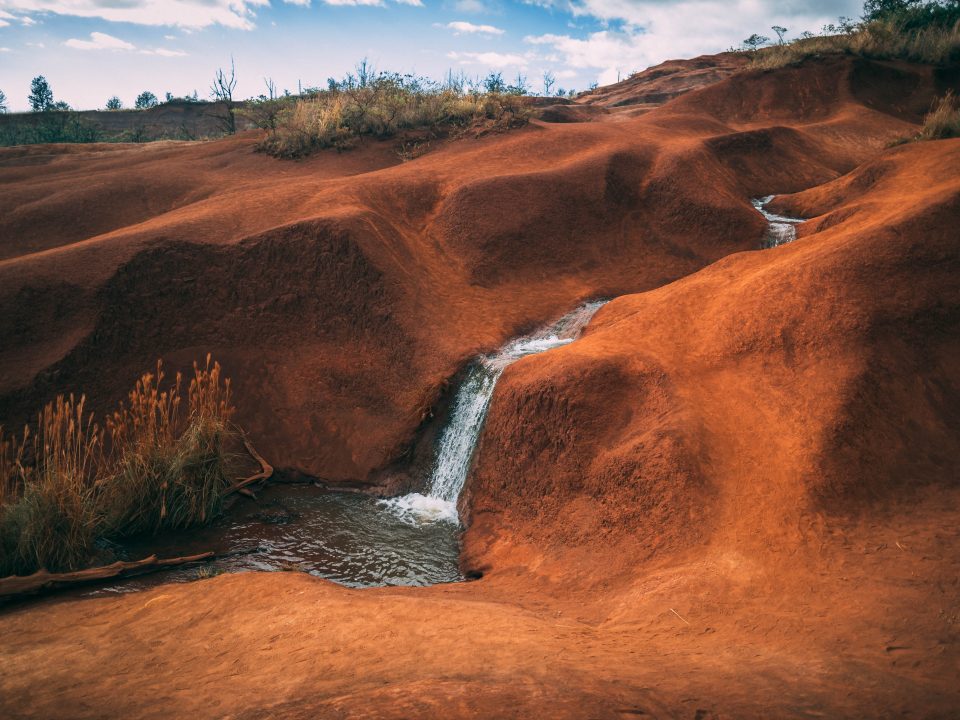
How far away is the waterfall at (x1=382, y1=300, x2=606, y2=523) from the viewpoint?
727cm

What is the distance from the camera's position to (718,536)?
4.84 m

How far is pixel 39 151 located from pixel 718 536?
61.1ft

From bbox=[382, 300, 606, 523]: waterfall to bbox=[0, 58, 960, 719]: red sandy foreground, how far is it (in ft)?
0.95

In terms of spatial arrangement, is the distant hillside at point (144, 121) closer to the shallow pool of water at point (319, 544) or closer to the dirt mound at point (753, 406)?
the shallow pool of water at point (319, 544)

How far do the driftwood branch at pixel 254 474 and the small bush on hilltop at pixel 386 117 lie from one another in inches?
307

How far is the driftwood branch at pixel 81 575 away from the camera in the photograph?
4.57 metres

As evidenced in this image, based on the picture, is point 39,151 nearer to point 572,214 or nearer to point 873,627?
point 572,214

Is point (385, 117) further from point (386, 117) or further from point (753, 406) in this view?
point (753, 406)

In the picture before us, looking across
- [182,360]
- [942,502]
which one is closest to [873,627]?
[942,502]

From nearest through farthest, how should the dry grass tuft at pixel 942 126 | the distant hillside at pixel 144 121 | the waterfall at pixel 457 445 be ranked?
the waterfall at pixel 457 445
the dry grass tuft at pixel 942 126
the distant hillside at pixel 144 121

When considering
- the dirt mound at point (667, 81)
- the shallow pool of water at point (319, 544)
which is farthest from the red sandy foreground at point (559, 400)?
the dirt mound at point (667, 81)

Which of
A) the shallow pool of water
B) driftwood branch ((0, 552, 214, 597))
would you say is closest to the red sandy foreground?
driftwood branch ((0, 552, 214, 597))

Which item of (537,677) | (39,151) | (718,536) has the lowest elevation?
(718,536)

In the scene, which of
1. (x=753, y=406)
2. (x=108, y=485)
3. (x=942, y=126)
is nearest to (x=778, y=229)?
(x=942, y=126)
